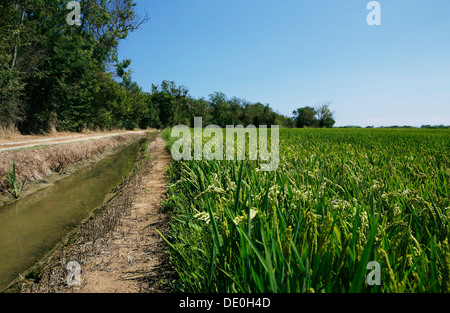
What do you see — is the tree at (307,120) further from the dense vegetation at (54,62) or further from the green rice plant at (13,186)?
the green rice plant at (13,186)

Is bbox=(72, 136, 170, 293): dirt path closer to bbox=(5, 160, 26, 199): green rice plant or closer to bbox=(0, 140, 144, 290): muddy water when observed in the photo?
bbox=(0, 140, 144, 290): muddy water

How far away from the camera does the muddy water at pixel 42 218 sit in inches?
132

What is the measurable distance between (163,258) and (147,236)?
2.48 ft

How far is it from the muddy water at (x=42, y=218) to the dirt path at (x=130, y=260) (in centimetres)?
103

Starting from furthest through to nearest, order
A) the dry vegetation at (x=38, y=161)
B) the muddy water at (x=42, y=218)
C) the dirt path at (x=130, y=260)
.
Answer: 1. the dry vegetation at (x=38, y=161)
2. the muddy water at (x=42, y=218)
3. the dirt path at (x=130, y=260)

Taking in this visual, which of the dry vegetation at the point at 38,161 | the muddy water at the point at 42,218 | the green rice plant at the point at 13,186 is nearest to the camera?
the muddy water at the point at 42,218

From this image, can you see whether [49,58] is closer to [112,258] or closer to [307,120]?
[112,258]

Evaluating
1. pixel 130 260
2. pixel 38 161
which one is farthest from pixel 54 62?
pixel 130 260

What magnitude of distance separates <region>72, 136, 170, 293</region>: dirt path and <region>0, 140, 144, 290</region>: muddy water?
1032 millimetres

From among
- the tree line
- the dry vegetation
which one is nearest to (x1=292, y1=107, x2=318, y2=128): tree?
the tree line

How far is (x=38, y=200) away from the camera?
6043 mm

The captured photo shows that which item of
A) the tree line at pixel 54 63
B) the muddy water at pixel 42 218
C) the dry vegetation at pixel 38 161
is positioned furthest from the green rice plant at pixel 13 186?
the tree line at pixel 54 63

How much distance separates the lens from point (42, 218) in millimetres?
4824
